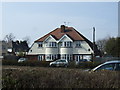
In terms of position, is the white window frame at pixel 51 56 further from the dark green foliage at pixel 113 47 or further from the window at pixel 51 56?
the dark green foliage at pixel 113 47

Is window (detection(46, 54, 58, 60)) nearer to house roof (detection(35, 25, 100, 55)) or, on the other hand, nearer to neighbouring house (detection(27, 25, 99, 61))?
neighbouring house (detection(27, 25, 99, 61))

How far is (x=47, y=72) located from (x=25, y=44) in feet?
280

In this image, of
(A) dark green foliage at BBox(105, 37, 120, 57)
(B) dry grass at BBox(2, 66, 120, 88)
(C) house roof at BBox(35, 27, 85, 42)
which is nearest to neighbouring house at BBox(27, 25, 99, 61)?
(C) house roof at BBox(35, 27, 85, 42)

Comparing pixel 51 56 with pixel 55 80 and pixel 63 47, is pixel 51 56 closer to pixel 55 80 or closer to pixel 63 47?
pixel 63 47

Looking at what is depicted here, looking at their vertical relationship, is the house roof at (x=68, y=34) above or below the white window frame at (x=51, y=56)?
above

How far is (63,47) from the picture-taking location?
53.3 m

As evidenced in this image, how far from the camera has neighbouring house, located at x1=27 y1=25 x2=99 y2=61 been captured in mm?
52938

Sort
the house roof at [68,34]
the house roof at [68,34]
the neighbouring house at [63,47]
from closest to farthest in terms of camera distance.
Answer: the neighbouring house at [63,47] < the house roof at [68,34] < the house roof at [68,34]

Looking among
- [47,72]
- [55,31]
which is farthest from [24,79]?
[55,31]

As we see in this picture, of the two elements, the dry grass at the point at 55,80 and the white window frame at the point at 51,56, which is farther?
the white window frame at the point at 51,56

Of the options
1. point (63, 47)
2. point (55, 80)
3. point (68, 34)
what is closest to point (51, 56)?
point (63, 47)

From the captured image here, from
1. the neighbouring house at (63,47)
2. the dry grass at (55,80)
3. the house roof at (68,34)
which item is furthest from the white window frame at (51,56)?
the dry grass at (55,80)

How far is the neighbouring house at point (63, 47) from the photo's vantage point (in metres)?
52.9

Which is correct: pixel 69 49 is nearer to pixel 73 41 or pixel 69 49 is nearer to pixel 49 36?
pixel 73 41
